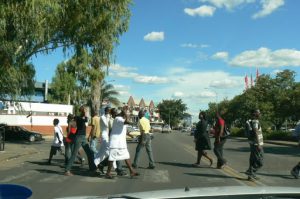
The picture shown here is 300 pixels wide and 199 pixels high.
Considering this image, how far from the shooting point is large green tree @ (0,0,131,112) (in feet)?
50.4

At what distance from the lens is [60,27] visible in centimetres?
1892

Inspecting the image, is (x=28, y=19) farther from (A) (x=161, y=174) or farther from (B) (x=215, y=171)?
(B) (x=215, y=171)

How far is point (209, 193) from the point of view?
12.1ft

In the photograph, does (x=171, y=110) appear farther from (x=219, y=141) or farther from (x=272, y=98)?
(x=219, y=141)

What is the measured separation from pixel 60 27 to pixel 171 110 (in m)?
152

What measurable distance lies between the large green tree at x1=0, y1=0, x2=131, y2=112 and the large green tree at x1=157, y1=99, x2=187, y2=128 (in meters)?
146

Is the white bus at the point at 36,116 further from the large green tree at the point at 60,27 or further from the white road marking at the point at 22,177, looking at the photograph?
the white road marking at the point at 22,177

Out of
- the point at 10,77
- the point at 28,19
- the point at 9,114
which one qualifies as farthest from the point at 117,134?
the point at 9,114

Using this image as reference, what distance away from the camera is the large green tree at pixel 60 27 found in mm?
15359

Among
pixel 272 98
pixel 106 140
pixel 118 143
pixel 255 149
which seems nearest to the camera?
pixel 118 143

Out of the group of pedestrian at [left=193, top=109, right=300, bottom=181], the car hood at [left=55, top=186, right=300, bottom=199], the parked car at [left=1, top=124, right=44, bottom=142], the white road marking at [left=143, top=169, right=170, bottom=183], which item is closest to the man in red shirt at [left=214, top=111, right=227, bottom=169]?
the group of pedestrian at [left=193, top=109, right=300, bottom=181]

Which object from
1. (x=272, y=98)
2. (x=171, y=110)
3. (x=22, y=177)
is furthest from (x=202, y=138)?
(x=171, y=110)

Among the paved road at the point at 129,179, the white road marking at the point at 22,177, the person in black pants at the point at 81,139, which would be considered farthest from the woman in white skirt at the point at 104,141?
the white road marking at the point at 22,177

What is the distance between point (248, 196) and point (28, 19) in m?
12.9
